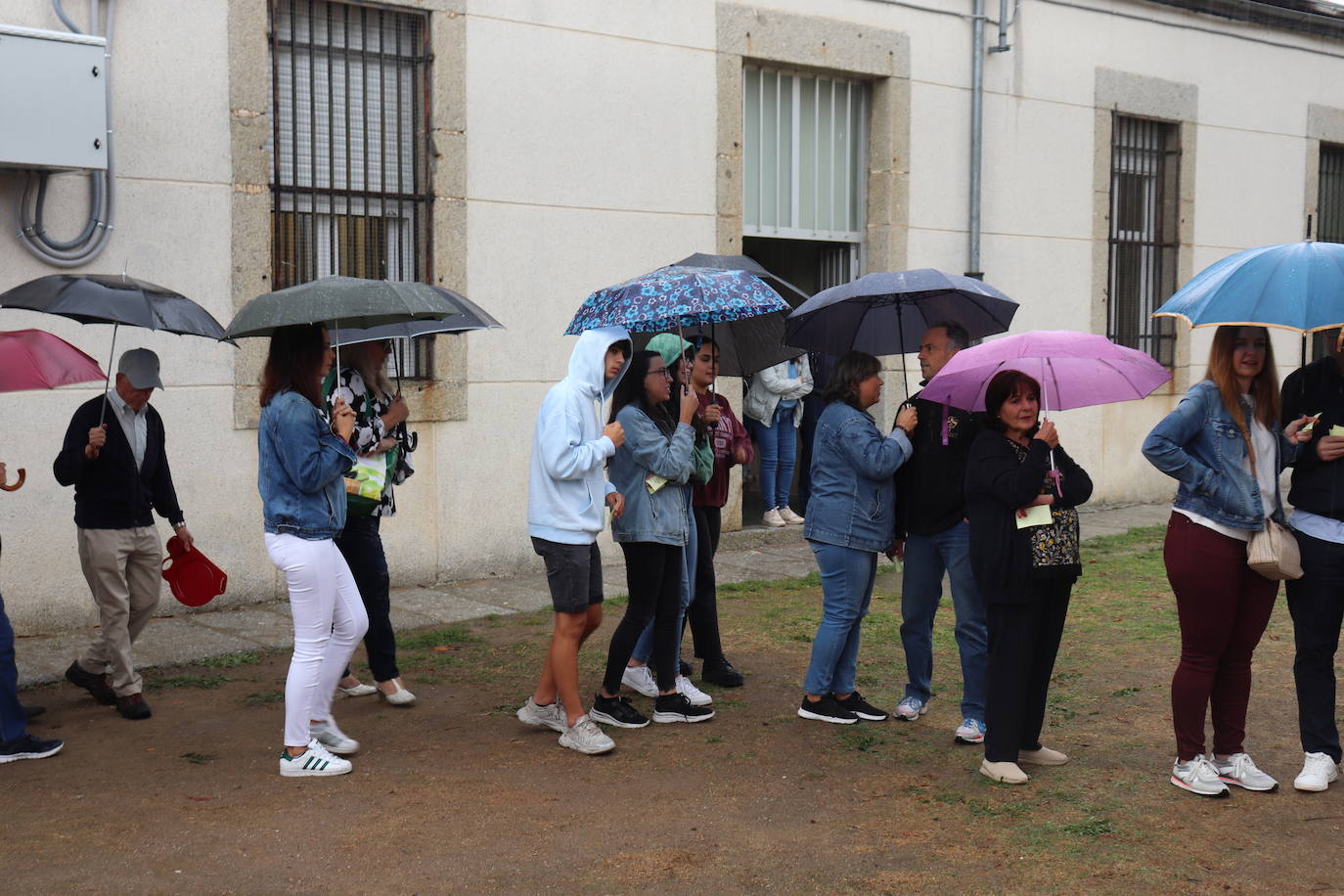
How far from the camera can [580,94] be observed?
9.49 m

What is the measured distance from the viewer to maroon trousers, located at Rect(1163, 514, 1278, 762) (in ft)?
16.1

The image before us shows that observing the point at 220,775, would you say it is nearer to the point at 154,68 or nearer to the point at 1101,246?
the point at 154,68

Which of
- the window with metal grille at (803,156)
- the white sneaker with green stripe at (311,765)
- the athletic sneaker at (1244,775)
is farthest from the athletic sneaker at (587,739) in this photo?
the window with metal grille at (803,156)

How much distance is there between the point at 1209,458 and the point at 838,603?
5.30ft

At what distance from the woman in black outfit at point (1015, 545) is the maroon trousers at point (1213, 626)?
0.39 metres

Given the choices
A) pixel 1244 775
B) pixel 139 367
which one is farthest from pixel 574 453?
pixel 1244 775

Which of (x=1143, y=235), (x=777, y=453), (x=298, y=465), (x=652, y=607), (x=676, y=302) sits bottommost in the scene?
(x=652, y=607)

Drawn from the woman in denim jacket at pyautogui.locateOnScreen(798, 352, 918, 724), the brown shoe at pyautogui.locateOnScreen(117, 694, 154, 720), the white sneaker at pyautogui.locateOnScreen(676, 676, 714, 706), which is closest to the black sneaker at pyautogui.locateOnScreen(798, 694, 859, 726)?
the woman in denim jacket at pyautogui.locateOnScreen(798, 352, 918, 724)

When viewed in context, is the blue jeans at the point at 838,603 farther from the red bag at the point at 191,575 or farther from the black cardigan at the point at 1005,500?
the red bag at the point at 191,575

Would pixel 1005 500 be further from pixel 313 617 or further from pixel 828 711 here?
pixel 313 617

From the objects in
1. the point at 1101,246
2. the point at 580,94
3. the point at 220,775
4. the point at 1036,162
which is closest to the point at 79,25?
the point at 580,94

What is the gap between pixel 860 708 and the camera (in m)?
6.03

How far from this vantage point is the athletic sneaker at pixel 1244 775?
5.06m

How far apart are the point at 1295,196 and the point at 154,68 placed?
11.2 metres
